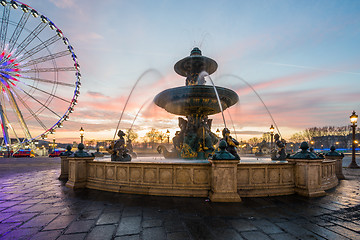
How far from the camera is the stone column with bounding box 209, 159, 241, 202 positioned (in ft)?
16.9

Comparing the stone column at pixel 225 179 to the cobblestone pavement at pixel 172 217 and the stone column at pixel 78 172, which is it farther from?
the stone column at pixel 78 172

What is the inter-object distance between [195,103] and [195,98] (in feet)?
1.09

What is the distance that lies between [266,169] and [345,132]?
125277mm

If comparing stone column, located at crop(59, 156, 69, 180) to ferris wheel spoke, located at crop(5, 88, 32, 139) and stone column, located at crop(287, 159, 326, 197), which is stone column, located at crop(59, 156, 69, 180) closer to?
stone column, located at crop(287, 159, 326, 197)

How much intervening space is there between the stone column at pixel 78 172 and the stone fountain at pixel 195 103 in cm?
553

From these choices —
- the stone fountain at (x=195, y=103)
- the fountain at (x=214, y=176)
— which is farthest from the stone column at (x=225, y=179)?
the stone fountain at (x=195, y=103)

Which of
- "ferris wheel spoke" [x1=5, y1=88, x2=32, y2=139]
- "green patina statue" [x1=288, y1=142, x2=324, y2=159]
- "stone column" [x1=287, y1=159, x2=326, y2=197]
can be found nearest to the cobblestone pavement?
"stone column" [x1=287, y1=159, x2=326, y2=197]

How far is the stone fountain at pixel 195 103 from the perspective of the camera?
1008 centimetres

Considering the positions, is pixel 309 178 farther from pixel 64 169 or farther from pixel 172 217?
pixel 64 169

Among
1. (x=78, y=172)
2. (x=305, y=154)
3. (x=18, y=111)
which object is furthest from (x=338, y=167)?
(x=18, y=111)

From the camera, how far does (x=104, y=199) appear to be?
5.36 meters

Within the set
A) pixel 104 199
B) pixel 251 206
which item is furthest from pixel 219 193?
pixel 104 199

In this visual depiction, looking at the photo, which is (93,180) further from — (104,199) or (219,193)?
(219,193)

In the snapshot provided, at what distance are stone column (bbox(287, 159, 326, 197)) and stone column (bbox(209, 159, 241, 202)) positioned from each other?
2.30 metres
